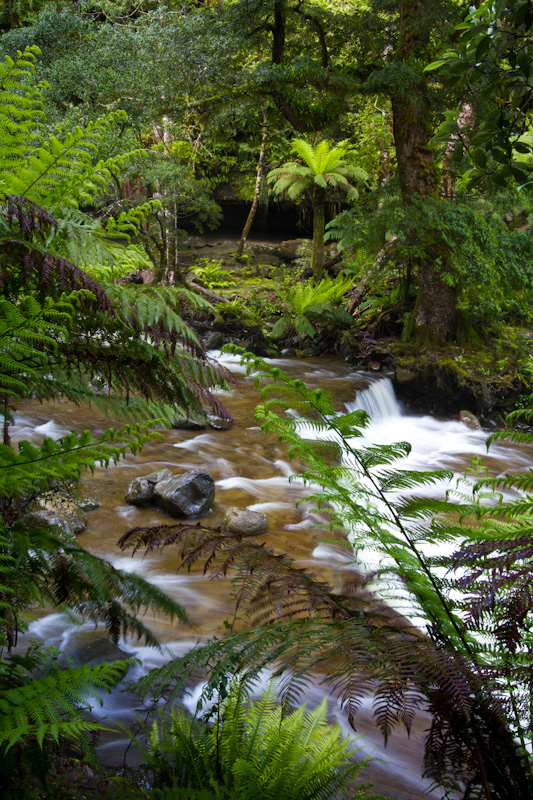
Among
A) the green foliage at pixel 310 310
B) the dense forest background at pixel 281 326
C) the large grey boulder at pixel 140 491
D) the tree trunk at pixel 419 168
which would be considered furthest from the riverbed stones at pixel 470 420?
the large grey boulder at pixel 140 491

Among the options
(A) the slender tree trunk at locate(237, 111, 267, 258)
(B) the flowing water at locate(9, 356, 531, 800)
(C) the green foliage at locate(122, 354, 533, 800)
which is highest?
(A) the slender tree trunk at locate(237, 111, 267, 258)

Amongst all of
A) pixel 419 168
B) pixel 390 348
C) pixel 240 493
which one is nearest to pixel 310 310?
pixel 390 348

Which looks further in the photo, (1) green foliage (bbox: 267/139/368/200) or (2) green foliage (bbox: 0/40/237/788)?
(1) green foliage (bbox: 267/139/368/200)

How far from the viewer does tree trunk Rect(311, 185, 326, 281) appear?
11.9 m

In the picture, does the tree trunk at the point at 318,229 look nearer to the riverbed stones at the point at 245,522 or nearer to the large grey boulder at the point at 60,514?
the riverbed stones at the point at 245,522

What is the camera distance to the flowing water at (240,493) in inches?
95.2

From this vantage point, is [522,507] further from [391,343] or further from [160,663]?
[391,343]

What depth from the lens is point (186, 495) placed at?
4.45 m

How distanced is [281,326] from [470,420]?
13.7 ft

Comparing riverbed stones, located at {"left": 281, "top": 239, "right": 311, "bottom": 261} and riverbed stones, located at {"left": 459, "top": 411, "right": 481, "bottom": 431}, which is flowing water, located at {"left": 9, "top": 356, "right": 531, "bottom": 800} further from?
riverbed stones, located at {"left": 281, "top": 239, "right": 311, "bottom": 261}

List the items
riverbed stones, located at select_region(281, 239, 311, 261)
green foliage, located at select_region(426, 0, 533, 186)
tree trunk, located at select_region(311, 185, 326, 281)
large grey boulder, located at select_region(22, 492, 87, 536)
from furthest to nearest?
1. riverbed stones, located at select_region(281, 239, 311, 261)
2. tree trunk, located at select_region(311, 185, 326, 281)
3. large grey boulder, located at select_region(22, 492, 87, 536)
4. green foliage, located at select_region(426, 0, 533, 186)

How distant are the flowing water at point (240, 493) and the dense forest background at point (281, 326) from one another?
0.20 meters

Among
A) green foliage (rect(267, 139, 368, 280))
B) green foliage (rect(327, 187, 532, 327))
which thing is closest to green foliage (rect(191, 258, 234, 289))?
green foliage (rect(267, 139, 368, 280))

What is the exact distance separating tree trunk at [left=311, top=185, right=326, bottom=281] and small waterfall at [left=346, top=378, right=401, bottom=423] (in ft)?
14.8
